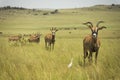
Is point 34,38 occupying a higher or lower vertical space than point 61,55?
lower

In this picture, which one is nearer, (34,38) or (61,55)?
(61,55)

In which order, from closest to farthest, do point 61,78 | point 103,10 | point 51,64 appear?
point 61,78 → point 51,64 → point 103,10

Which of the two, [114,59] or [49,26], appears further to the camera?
[49,26]

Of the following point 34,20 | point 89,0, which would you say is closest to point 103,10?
point 89,0

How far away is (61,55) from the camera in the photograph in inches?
266

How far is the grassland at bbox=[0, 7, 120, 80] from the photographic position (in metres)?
4.36

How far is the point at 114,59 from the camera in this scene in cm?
568

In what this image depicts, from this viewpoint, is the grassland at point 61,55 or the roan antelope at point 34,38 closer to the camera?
the grassland at point 61,55

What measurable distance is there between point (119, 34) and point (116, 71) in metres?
4.82

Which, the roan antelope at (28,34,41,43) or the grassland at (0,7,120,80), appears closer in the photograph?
the grassland at (0,7,120,80)

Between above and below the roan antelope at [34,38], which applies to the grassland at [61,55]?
above

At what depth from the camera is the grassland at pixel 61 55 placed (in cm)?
436

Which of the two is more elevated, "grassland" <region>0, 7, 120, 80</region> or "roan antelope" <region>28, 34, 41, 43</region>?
"grassland" <region>0, 7, 120, 80</region>

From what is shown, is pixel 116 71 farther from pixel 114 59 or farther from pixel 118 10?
pixel 118 10
